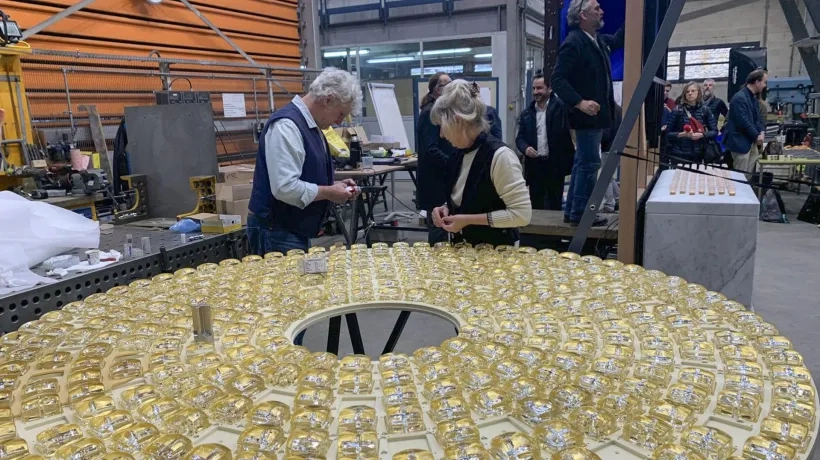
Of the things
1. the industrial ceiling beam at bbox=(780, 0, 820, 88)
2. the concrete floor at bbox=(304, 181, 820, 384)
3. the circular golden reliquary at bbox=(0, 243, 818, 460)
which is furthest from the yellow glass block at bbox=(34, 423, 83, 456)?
the industrial ceiling beam at bbox=(780, 0, 820, 88)

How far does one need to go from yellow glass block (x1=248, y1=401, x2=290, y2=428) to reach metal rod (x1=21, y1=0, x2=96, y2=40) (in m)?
4.80

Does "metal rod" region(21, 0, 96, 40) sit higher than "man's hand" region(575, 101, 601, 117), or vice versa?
"metal rod" region(21, 0, 96, 40)

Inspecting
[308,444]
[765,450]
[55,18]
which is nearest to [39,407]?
[308,444]

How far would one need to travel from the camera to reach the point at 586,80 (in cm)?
334

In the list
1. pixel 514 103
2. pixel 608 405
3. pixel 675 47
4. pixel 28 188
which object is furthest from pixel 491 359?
pixel 675 47

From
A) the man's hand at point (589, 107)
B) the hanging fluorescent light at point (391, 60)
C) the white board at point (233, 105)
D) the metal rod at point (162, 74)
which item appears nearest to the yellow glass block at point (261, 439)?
the man's hand at point (589, 107)

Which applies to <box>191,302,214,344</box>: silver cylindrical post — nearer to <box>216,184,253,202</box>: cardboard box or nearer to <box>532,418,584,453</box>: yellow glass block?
<box>532,418,584,453</box>: yellow glass block

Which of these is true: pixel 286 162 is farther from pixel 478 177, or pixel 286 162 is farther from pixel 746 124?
pixel 746 124

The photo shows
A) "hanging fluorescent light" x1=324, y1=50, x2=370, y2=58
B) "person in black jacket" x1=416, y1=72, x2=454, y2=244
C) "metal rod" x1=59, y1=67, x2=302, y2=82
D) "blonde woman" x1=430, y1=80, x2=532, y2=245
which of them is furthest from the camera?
"hanging fluorescent light" x1=324, y1=50, x2=370, y2=58

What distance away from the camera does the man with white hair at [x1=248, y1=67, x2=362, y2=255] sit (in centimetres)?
234

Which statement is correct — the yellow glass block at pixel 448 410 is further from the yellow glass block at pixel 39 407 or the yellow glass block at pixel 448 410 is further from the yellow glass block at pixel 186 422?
the yellow glass block at pixel 39 407

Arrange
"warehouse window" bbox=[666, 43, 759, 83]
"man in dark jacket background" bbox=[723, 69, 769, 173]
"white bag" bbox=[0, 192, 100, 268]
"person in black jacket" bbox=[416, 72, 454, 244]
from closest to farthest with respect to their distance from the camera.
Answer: "white bag" bbox=[0, 192, 100, 268] < "person in black jacket" bbox=[416, 72, 454, 244] < "man in dark jacket background" bbox=[723, 69, 769, 173] < "warehouse window" bbox=[666, 43, 759, 83]

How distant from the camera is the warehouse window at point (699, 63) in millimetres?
11656

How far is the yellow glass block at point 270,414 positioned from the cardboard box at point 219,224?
1895 millimetres
